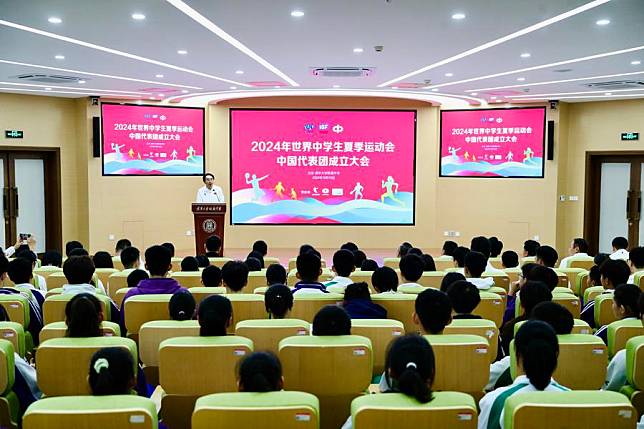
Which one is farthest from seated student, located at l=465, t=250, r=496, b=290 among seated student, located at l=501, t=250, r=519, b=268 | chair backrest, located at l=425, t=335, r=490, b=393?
chair backrest, located at l=425, t=335, r=490, b=393

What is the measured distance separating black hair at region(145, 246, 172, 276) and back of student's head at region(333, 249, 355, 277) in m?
1.38

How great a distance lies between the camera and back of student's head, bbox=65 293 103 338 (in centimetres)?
332

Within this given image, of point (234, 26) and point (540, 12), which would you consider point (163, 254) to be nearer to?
point (234, 26)

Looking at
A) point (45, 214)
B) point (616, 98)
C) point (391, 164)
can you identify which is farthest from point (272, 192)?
point (616, 98)

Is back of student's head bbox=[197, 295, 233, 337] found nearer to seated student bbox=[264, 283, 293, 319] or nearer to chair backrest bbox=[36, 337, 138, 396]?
chair backrest bbox=[36, 337, 138, 396]

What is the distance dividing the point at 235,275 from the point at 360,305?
1215 millimetres

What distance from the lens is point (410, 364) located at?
2.38m

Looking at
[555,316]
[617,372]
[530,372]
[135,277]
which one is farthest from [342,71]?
[530,372]

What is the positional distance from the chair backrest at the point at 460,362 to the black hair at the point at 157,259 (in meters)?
2.72

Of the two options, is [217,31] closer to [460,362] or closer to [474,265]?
[474,265]

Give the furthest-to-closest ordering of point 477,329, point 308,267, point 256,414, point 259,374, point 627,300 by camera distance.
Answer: point 308,267 < point 627,300 < point 477,329 < point 259,374 < point 256,414

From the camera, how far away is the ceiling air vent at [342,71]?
9.74 metres

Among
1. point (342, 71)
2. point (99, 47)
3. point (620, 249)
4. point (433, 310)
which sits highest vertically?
point (342, 71)

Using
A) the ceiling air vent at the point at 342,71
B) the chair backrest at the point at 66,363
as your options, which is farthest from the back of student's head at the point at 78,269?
the ceiling air vent at the point at 342,71
